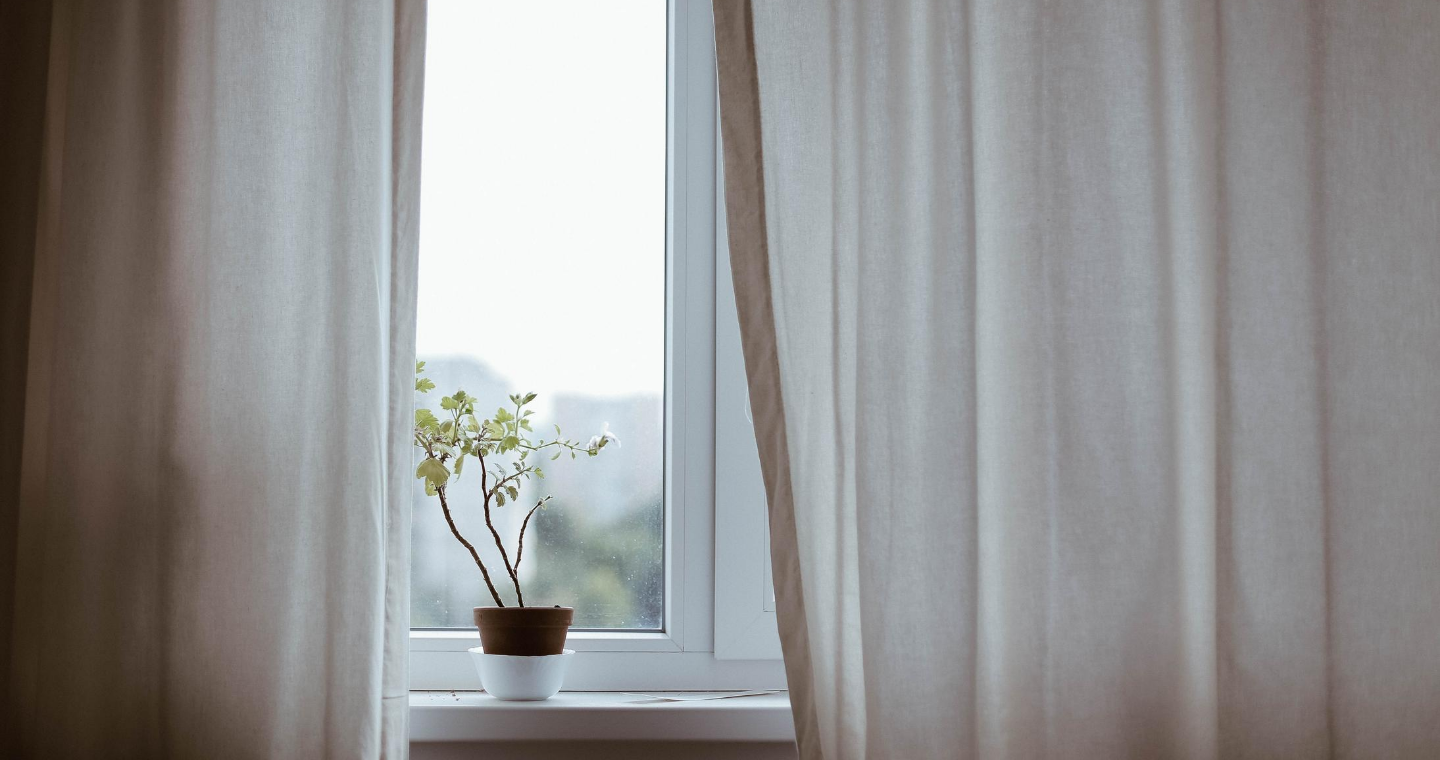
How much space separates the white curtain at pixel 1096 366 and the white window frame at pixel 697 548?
10.5 inches

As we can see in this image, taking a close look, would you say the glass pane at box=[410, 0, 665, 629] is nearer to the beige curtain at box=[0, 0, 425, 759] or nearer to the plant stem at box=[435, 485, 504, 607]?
the plant stem at box=[435, 485, 504, 607]

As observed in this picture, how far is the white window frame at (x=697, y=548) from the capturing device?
1489 mm

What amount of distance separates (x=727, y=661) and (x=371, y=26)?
0.99 m

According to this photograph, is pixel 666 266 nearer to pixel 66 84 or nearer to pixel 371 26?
pixel 371 26

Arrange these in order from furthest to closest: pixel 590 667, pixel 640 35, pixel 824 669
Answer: pixel 640 35 → pixel 590 667 → pixel 824 669

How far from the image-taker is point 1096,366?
125cm

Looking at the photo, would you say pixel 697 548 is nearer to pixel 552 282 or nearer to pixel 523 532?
pixel 523 532

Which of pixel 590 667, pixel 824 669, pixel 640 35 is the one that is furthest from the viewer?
pixel 640 35

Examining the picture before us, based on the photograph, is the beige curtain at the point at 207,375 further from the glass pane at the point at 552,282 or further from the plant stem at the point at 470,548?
the glass pane at the point at 552,282

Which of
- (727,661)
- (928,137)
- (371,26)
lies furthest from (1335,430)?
(371,26)

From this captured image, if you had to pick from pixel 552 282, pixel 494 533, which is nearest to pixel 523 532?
pixel 494 533

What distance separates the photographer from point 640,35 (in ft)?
5.34

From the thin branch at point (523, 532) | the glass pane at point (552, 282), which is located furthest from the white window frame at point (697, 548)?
the thin branch at point (523, 532)

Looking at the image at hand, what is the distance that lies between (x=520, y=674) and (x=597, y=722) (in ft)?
0.42
